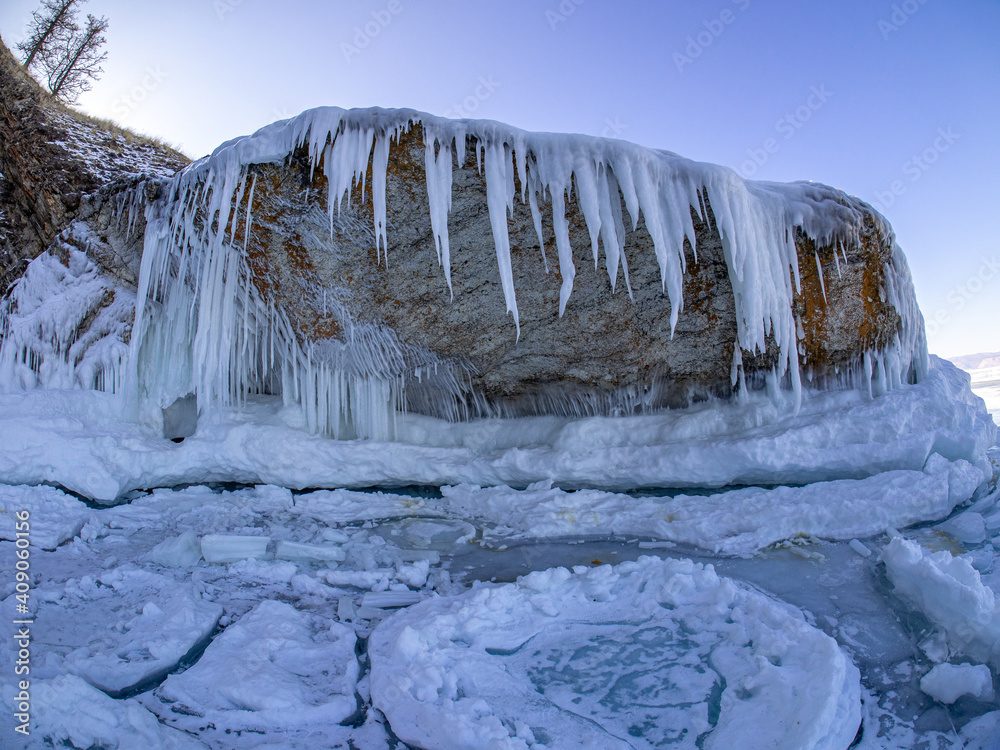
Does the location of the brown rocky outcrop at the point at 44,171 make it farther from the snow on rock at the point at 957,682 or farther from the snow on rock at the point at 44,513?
the snow on rock at the point at 957,682

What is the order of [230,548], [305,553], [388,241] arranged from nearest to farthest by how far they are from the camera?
[230,548] < [305,553] < [388,241]

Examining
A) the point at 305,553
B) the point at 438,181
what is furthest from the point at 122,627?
A: the point at 438,181

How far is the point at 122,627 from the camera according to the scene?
97.2 inches

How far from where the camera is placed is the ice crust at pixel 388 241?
408 cm

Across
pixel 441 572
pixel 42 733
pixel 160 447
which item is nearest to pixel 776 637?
pixel 441 572

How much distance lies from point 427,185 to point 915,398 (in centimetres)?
427

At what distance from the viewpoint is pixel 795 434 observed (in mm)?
4652

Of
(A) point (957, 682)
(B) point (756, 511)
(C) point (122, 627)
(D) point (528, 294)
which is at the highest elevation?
(D) point (528, 294)

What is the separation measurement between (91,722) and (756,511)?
12.9 ft

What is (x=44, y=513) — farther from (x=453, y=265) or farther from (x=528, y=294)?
(x=528, y=294)

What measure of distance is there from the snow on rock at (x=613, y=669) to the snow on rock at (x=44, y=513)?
255cm

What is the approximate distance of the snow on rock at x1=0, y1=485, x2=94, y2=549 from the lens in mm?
3629

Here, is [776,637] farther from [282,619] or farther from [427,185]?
[427,185]

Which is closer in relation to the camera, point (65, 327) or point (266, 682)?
point (266, 682)
